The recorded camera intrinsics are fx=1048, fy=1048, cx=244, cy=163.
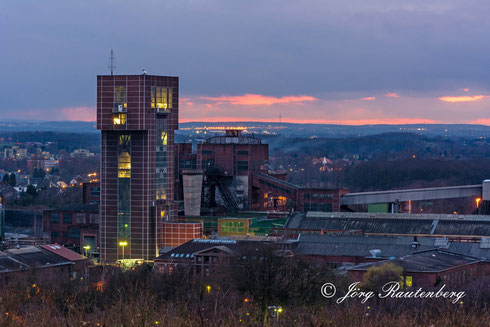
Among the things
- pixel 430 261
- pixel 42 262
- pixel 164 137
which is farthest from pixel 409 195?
pixel 42 262

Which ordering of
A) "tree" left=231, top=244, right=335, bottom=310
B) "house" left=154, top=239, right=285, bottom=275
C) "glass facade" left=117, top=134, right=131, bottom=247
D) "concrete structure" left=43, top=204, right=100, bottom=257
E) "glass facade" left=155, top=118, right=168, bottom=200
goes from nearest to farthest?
"tree" left=231, top=244, right=335, bottom=310 < "house" left=154, top=239, right=285, bottom=275 < "glass facade" left=117, top=134, right=131, bottom=247 < "glass facade" left=155, top=118, right=168, bottom=200 < "concrete structure" left=43, top=204, right=100, bottom=257

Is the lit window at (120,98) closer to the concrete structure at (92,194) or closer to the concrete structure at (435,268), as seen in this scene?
the concrete structure at (92,194)

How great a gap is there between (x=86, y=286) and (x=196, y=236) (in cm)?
2484

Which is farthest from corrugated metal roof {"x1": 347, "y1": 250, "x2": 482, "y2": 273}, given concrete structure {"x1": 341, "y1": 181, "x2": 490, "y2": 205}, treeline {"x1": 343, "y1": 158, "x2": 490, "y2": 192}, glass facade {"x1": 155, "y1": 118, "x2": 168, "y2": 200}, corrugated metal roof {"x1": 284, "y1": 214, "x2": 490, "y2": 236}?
treeline {"x1": 343, "y1": 158, "x2": 490, "y2": 192}

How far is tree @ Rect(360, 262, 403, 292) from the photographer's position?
55.8m

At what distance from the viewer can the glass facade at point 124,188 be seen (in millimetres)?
83438

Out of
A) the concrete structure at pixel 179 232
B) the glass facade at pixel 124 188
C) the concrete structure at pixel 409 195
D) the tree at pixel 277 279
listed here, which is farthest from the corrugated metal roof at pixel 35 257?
the concrete structure at pixel 409 195

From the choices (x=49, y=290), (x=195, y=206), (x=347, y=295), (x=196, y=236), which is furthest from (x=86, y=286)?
(x=195, y=206)

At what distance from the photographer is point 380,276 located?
186 feet

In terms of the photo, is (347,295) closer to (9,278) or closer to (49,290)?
(49,290)

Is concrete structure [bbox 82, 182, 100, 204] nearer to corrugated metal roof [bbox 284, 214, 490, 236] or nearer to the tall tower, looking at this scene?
the tall tower

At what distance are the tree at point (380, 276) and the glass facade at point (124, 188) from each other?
29698 mm

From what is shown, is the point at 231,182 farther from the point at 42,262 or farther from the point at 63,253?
the point at 42,262

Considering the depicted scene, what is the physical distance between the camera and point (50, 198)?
6029 inches
